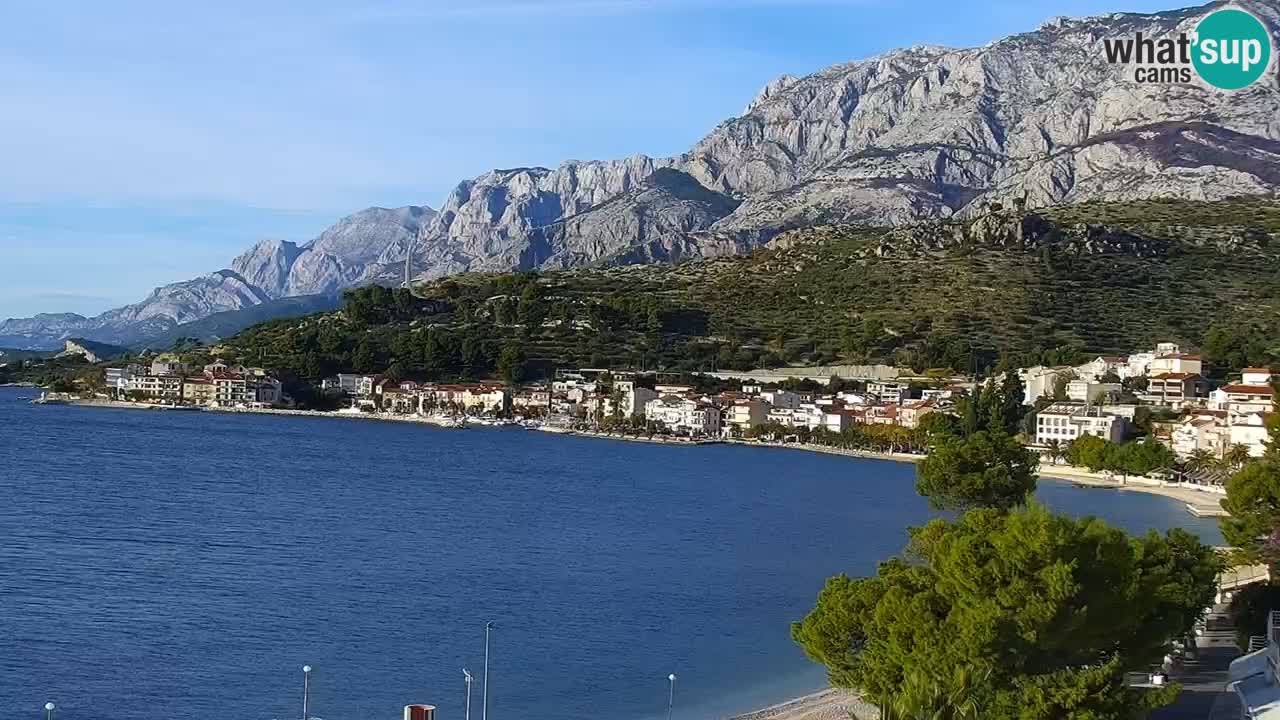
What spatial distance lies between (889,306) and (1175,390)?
1014 inches

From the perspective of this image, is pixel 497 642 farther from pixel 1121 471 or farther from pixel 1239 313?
pixel 1239 313

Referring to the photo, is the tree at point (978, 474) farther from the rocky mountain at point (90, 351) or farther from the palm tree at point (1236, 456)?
the rocky mountain at point (90, 351)

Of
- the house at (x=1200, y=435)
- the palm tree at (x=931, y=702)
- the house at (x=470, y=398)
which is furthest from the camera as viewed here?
the house at (x=470, y=398)

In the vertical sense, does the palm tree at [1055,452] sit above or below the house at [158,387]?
below

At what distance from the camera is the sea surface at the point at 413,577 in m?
20.1

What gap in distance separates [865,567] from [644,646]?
981 cm

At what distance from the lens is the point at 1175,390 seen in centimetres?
7400

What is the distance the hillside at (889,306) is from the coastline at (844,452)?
505 centimetres

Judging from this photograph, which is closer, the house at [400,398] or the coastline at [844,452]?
the coastline at [844,452]

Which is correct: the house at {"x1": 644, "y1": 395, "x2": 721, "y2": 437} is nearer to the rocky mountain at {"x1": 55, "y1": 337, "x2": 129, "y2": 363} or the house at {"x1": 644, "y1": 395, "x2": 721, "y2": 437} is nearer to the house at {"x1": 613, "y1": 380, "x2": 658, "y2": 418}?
the house at {"x1": 613, "y1": 380, "x2": 658, "y2": 418}

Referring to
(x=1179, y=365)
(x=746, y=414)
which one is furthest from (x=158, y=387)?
(x=1179, y=365)

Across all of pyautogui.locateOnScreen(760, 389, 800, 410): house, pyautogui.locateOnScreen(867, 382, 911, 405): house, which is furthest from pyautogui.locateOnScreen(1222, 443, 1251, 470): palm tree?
pyautogui.locateOnScreen(760, 389, 800, 410): house

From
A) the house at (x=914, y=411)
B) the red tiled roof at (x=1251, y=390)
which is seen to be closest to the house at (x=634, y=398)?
the house at (x=914, y=411)

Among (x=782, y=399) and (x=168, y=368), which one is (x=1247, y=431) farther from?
(x=168, y=368)
